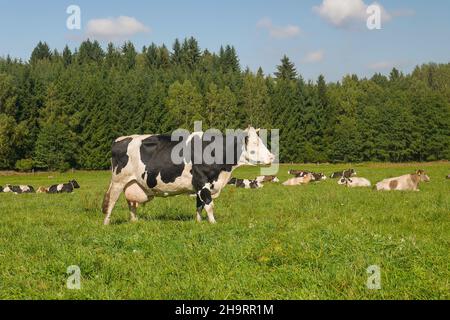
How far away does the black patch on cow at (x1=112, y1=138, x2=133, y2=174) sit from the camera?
13.3 metres

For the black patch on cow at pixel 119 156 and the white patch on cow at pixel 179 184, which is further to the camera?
the black patch on cow at pixel 119 156

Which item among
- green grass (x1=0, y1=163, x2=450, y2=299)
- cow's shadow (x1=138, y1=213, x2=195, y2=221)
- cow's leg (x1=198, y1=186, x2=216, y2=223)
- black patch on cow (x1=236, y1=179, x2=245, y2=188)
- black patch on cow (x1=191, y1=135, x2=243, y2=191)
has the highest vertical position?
black patch on cow (x1=191, y1=135, x2=243, y2=191)

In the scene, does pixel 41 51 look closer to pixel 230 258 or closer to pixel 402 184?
pixel 402 184

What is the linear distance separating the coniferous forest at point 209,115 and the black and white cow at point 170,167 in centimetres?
6490

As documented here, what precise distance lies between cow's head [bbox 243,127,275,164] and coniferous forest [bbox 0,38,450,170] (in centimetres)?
6582

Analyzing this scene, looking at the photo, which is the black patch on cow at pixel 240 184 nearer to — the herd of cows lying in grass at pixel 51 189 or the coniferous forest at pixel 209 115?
the herd of cows lying in grass at pixel 51 189

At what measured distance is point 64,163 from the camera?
75.1 metres

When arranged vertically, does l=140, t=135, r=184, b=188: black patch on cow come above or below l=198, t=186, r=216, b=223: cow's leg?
above

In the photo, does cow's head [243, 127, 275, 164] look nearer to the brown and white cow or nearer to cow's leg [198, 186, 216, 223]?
cow's leg [198, 186, 216, 223]

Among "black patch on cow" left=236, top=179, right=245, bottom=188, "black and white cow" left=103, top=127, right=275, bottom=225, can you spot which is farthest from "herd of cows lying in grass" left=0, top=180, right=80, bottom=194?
"black and white cow" left=103, top=127, right=275, bottom=225

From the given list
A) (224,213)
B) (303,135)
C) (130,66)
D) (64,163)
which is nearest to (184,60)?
(130,66)

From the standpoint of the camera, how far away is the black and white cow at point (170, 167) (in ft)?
42.1

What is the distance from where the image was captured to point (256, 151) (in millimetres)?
13516

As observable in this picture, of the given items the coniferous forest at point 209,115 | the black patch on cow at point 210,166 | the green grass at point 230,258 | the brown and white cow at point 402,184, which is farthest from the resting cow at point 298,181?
the coniferous forest at point 209,115
